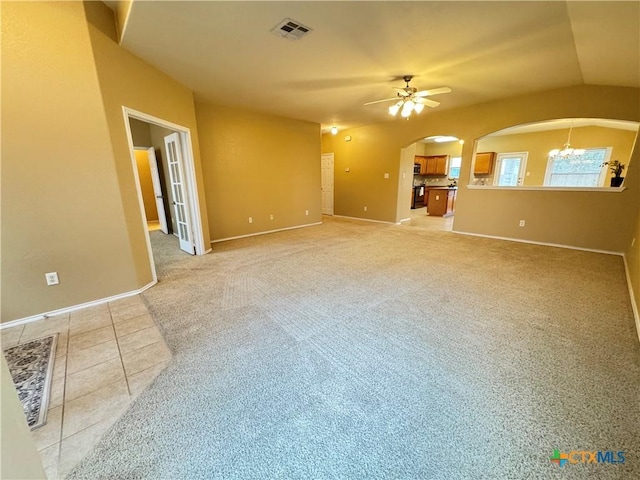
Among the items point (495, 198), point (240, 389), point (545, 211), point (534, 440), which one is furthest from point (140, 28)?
point (545, 211)

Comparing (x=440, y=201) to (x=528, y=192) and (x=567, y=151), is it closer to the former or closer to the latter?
(x=567, y=151)

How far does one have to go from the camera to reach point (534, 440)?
1250 millimetres

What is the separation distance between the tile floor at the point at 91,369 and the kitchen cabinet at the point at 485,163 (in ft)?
30.6

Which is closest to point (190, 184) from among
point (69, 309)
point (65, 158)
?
point (65, 158)

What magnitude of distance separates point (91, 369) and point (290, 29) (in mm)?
3272

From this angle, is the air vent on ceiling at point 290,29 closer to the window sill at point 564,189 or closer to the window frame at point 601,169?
the window sill at point 564,189

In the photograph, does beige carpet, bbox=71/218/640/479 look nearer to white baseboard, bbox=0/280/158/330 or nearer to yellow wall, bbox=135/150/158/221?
white baseboard, bbox=0/280/158/330

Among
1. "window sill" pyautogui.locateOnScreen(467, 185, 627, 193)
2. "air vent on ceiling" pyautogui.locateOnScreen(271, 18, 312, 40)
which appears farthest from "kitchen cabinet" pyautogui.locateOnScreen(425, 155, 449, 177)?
"air vent on ceiling" pyautogui.locateOnScreen(271, 18, 312, 40)

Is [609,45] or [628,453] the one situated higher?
[609,45]

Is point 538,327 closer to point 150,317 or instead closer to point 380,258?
point 380,258

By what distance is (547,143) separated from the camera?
696cm

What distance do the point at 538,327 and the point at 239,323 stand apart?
8.63ft

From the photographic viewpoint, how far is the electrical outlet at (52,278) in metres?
2.41

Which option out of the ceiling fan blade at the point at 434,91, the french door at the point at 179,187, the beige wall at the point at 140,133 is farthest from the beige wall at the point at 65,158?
the ceiling fan blade at the point at 434,91
